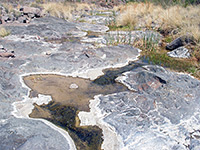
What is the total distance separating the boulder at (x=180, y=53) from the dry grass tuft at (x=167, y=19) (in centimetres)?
57

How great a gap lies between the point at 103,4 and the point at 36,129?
28347mm

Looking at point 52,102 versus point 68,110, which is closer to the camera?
point 68,110

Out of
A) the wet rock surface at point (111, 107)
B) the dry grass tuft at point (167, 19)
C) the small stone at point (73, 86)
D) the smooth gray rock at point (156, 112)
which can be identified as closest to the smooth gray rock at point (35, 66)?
the wet rock surface at point (111, 107)

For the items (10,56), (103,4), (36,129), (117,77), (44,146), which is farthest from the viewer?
(103,4)

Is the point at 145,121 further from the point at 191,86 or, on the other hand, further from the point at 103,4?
the point at 103,4

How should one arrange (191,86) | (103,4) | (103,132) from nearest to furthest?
(103,132) < (191,86) < (103,4)

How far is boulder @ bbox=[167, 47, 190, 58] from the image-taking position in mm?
6961

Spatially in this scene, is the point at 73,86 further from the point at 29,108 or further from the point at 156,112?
the point at 156,112

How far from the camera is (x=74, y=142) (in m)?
2.93

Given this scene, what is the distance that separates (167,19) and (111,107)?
7.97 metres

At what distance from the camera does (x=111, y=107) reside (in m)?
3.64

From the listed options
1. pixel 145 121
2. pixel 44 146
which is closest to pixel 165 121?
pixel 145 121

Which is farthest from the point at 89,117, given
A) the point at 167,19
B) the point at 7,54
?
the point at 167,19

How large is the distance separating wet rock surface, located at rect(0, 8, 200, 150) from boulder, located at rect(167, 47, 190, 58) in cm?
209
